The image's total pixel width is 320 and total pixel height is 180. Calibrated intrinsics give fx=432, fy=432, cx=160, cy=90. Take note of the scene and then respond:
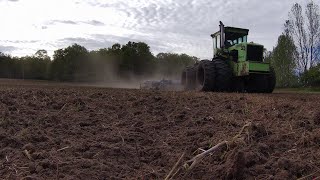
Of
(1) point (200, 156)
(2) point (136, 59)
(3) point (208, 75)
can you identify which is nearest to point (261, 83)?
(3) point (208, 75)

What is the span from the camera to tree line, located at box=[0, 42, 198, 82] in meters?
46.3

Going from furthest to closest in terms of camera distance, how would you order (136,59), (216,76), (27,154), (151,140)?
(136,59) < (216,76) < (151,140) < (27,154)

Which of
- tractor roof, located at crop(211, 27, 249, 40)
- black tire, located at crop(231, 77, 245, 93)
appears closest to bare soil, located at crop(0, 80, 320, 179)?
black tire, located at crop(231, 77, 245, 93)

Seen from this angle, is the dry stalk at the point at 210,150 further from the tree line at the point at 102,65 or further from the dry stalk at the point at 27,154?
the tree line at the point at 102,65

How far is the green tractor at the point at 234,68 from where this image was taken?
1688 centimetres

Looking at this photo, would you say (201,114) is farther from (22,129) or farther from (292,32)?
(292,32)

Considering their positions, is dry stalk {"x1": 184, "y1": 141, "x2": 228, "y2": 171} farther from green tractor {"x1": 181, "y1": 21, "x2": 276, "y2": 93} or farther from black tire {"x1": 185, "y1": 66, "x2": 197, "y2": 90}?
black tire {"x1": 185, "y1": 66, "x2": 197, "y2": 90}

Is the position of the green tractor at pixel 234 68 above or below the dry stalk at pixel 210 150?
above

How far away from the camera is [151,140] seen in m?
6.27

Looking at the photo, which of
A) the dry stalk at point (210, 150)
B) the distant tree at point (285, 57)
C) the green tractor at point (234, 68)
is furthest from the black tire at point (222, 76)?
the distant tree at point (285, 57)

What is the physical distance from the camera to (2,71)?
2579 inches

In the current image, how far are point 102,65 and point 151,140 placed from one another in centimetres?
4196

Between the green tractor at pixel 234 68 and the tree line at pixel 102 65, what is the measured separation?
66.0ft

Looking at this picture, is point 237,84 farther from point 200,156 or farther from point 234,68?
point 200,156
